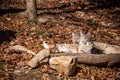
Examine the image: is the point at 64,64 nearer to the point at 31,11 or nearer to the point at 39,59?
the point at 39,59

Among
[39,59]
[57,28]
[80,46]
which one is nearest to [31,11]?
[57,28]

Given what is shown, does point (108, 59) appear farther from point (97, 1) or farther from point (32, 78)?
point (97, 1)

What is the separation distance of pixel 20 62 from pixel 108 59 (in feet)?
10.9

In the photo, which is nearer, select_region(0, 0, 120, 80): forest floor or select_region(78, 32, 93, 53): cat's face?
select_region(0, 0, 120, 80): forest floor

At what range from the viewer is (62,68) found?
8.72 metres

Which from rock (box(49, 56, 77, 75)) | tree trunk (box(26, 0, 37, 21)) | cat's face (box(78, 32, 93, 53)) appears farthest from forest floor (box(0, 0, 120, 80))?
cat's face (box(78, 32, 93, 53))

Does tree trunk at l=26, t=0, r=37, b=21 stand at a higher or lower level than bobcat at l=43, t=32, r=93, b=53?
higher

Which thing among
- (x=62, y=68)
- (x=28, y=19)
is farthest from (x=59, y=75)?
(x=28, y=19)

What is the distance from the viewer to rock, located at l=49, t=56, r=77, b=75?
858cm

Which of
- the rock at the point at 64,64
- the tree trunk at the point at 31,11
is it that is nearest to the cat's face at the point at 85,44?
the rock at the point at 64,64

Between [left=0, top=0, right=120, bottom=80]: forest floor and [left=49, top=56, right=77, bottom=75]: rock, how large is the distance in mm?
207

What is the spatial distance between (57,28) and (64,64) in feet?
15.7

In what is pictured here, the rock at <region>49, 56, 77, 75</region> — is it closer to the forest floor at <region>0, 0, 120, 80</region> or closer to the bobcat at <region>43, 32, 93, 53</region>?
the forest floor at <region>0, 0, 120, 80</region>

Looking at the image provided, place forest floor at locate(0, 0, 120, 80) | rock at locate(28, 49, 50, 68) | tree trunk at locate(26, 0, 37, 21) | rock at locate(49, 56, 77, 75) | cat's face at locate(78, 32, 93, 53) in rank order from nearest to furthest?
rock at locate(49, 56, 77, 75) < rock at locate(28, 49, 50, 68) < forest floor at locate(0, 0, 120, 80) < cat's face at locate(78, 32, 93, 53) < tree trunk at locate(26, 0, 37, 21)
